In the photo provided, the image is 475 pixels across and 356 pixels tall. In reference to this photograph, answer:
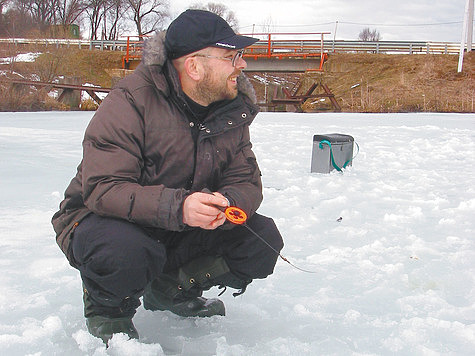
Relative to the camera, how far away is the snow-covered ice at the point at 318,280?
67.8 inches

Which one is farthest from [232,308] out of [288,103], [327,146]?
[288,103]

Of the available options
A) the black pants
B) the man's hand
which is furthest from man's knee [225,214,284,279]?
→ the man's hand

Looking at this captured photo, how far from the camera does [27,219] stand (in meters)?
3.01

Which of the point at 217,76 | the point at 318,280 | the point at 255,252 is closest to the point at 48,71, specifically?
the point at 318,280

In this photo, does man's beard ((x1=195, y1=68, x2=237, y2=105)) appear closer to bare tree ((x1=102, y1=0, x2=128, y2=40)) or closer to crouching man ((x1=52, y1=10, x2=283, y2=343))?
crouching man ((x1=52, y1=10, x2=283, y2=343))

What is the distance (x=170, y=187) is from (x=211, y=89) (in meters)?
0.37

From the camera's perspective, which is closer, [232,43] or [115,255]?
[115,255]

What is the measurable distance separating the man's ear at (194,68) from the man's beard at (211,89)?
2 centimetres

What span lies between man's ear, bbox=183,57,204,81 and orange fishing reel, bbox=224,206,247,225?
0.47 m

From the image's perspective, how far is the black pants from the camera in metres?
1.54

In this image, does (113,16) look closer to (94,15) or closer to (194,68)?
(94,15)

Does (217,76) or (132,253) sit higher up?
(217,76)

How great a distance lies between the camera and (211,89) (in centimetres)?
180

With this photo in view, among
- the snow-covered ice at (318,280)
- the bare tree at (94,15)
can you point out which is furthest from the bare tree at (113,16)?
the snow-covered ice at (318,280)
